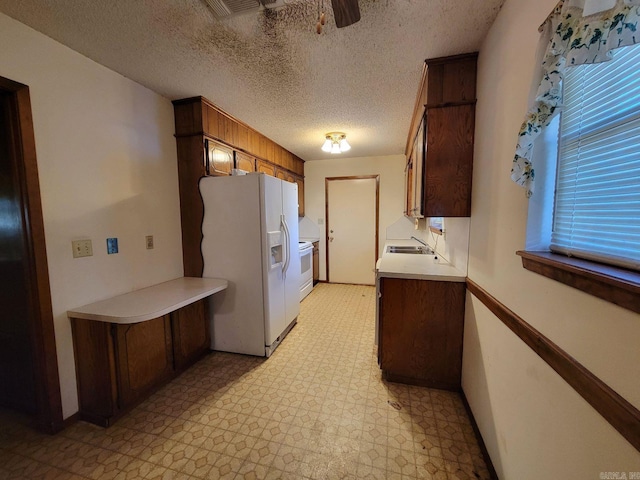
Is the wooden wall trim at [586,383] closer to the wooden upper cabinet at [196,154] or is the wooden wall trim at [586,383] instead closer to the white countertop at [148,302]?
the white countertop at [148,302]

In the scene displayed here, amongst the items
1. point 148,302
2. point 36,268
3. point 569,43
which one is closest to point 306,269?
point 148,302

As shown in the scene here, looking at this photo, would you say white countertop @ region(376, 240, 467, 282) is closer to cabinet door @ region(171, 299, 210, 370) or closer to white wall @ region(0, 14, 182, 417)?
cabinet door @ region(171, 299, 210, 370)

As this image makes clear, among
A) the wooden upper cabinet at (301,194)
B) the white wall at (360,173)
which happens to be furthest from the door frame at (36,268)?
the white wall at (360,173)

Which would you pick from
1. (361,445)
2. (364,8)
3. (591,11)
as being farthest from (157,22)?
(361,445)

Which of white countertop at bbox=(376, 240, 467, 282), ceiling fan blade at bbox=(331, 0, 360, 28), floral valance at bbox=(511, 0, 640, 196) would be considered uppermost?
ceiling fan blade at bbox=(331, 0, 360, 28)

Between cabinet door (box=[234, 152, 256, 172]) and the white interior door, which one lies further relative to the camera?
the white interior door

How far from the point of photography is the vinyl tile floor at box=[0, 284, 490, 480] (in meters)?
1.29

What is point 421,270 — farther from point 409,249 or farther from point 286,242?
point 409,249

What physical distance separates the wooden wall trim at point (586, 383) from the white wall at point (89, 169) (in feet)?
8.00

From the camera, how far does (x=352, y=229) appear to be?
4609 millimetres

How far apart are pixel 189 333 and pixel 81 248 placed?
3.37 ft

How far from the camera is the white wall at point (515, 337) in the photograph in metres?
0.62

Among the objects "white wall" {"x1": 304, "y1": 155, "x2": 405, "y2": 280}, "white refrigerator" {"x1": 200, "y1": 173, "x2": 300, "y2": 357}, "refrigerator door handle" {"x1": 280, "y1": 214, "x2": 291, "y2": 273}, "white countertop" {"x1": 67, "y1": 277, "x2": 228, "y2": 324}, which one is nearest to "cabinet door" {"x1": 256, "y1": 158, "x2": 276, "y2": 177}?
"white refrigerator" {"x1": 200, "y1": 173, "x2": 300, "y2": 357}

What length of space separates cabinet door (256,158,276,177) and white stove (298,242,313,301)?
113 centimetres
